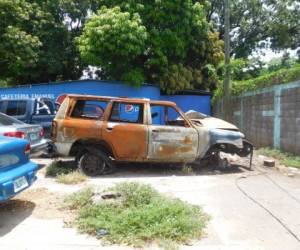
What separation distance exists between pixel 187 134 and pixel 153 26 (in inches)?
414

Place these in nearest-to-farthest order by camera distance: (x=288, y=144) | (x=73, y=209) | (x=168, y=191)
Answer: (x=73, y=209)
(x=168, y=191)
(x=288, y=144)

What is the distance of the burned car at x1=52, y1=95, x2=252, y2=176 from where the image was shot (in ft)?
31.8

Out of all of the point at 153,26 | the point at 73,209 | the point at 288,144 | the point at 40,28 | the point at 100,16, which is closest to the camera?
the point at 73,209

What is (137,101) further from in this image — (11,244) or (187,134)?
(11,244)

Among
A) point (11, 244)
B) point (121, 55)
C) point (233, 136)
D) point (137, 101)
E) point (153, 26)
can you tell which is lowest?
point (11, 244)

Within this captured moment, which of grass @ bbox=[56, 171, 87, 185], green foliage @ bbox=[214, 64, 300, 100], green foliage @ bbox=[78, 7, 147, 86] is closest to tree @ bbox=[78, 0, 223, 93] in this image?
green foliage @ bbox=[78, 7, 147, 86]

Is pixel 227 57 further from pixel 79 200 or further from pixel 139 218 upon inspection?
pixel 139 218

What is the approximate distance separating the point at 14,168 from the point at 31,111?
20.0ft

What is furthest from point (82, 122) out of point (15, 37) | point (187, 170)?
point (15, 37)

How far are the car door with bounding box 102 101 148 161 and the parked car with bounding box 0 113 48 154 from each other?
5.41 ft

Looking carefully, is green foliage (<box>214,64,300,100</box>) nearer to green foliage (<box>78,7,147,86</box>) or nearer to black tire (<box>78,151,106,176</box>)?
green foliage (<box>78,7,147,86</box>)

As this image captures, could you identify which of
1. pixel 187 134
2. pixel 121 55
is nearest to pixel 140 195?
pixel 187 134

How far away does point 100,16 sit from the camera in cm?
1798

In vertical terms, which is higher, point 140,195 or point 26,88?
point 26,88
